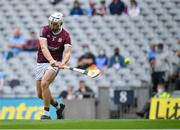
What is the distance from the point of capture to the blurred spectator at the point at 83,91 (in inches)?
838

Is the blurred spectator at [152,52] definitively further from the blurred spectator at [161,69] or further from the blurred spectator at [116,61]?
the blurred spectator at [116,61]

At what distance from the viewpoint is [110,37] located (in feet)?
77.8

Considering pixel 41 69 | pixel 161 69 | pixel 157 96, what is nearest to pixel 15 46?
pixel 161 69

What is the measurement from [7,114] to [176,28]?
21.9 ft

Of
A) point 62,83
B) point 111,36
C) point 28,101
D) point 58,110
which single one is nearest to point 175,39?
point 111,36

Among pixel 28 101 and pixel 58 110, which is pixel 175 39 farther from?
pixel 58 110

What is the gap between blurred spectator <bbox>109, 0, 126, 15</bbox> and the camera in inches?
940

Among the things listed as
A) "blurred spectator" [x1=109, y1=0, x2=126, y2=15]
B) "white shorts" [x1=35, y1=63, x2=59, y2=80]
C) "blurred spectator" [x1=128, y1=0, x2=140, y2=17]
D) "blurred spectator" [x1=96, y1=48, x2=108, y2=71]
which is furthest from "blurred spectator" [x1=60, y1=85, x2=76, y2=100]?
"white shorts" [x1=35, y1=63, x2=59, y2=80]

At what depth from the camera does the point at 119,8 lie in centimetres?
2397

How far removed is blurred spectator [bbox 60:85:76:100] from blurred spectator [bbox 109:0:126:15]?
3520mm

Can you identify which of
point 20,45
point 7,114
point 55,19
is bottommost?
point 7,114

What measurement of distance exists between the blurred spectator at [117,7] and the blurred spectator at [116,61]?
1.89m

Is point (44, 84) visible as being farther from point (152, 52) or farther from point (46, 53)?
point (152, 52)

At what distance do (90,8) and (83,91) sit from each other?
3819 mm
